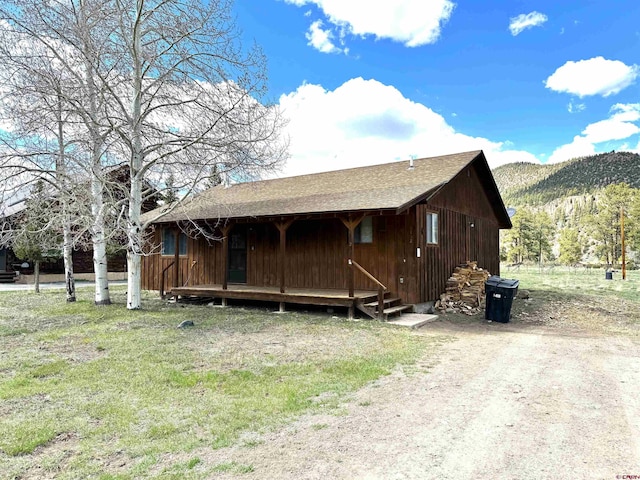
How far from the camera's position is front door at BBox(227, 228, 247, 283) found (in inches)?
520

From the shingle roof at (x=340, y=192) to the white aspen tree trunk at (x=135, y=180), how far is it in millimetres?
1336

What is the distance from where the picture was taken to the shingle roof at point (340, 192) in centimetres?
962

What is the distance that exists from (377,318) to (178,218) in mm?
7401

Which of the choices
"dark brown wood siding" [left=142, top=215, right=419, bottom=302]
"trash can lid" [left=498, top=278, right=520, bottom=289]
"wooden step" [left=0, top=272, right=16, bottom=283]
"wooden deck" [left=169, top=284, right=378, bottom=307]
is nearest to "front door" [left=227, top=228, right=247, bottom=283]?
"dark brown wood siding" [left=142, top=215, right=419, bottom=302]

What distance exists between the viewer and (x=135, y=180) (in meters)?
10.2

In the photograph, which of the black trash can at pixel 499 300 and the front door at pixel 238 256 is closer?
the black trash can at pixel 499 300

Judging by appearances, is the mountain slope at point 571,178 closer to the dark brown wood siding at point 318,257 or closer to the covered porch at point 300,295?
the dark brown wood siding at point 318,257

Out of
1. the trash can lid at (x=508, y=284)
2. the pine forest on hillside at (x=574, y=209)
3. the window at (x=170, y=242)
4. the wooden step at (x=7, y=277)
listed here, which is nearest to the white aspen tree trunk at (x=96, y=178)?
the window at (x=170, y=242)

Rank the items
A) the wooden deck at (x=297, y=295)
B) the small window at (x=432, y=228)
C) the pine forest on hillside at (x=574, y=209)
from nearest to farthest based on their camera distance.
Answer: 1. the wooden deck at (x=297, y=295)
2. the small window at (x=432, y=228)
3. the pine forest on hillside at (x=574, y=209)

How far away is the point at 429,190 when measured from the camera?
375 inches

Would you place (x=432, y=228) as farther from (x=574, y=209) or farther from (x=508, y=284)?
(x=574, y=209)

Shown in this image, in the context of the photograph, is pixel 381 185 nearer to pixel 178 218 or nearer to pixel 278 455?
pixel 178 218

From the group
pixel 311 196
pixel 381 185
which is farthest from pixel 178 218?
pixel 381 185

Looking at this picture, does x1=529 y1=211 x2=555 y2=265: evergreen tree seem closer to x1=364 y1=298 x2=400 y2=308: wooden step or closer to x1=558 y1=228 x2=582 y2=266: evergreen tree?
x1=558 y1=228 x2=582 y2=266: evergreen tree
